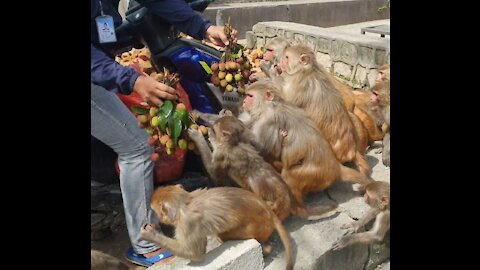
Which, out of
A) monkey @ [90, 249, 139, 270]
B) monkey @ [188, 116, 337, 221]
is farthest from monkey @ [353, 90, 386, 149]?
monkey @ [90, 249, 139, 270]

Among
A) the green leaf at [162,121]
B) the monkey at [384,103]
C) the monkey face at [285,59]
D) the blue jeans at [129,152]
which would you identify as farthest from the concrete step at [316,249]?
the monkey face at [285,59]

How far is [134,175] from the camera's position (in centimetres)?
259

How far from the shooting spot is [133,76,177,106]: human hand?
2494 millimetres

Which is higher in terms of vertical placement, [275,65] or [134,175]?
→ [275,65]

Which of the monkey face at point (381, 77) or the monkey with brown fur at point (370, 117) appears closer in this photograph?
the monkey face at point (381, 77)

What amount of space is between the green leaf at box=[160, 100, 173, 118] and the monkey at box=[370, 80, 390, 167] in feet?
6.09

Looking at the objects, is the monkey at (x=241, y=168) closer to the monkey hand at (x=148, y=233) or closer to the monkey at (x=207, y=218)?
the monkey at (x=207, y=218)

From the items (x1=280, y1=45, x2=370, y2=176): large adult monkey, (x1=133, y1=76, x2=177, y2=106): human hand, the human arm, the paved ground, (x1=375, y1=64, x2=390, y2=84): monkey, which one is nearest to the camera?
the human arm

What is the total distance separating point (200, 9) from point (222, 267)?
1.70m

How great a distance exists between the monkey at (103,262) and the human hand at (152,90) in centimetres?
80

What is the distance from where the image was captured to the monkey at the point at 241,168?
302cm

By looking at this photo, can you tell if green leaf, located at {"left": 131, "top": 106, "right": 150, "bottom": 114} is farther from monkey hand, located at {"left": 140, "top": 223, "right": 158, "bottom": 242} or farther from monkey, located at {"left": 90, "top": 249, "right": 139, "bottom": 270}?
monkey, located at {"left": 90, "top": 249, "right": 139, "bottom": 270}
